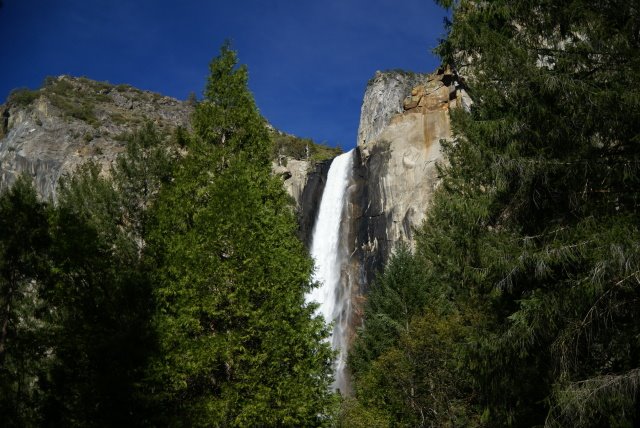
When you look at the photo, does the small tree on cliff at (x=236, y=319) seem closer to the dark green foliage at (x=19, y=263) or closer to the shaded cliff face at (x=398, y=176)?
the dark green foliage at (x=19, y=263)

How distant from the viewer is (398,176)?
38781 mm

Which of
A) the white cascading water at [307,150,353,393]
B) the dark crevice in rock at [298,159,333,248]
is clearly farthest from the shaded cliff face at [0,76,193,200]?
the white cascading water at [307,150,353,393]

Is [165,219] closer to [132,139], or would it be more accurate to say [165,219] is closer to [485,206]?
[485,206]

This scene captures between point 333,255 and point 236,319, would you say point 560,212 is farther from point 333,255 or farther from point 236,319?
point 333,255

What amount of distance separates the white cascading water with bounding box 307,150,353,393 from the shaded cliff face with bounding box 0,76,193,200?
12719 millimetres

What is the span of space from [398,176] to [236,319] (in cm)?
3015

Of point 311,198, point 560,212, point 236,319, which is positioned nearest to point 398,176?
point 311,198

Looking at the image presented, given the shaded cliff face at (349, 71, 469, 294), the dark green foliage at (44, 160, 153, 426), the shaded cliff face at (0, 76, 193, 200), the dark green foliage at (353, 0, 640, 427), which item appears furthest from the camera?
the shaded cliff face at (0, 76, 193, 200)

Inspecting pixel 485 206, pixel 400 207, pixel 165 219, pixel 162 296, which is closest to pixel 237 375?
pixel 162 296

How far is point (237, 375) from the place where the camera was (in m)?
9.38

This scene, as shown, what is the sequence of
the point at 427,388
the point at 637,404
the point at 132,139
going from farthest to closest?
the point at 132,139, the point at 427,388, the point at 637,404

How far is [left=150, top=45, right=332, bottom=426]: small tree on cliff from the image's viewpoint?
30.3 feet

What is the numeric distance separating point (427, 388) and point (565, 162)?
308 inches

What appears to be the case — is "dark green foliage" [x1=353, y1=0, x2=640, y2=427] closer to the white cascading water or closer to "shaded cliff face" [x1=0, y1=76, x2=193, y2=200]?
the white cascading water
